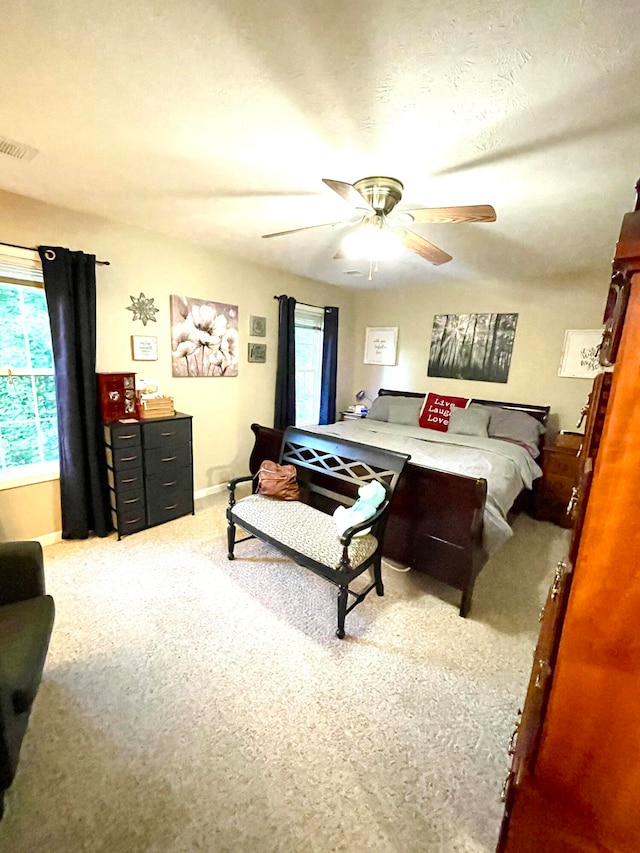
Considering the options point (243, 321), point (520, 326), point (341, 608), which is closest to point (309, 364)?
point (243, 321)

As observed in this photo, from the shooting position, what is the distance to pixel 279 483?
2.55 m

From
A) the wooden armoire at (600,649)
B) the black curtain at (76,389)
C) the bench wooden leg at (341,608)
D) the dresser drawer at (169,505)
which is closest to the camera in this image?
the wooden armoire at (600,649)

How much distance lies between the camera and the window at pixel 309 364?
4320 mm

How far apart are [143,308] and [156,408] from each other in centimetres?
83

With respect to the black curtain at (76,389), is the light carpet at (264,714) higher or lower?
lower

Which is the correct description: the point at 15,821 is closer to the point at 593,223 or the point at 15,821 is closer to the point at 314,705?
the point at 314,705

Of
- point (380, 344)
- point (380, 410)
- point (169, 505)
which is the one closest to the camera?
point (169, 505)

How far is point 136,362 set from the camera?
2.89 meters

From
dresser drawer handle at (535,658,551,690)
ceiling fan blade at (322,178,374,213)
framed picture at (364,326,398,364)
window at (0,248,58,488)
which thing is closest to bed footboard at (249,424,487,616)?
dresser drawer handle at (535,658,551,690)

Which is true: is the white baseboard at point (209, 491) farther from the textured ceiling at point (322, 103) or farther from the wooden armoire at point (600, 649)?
the wooden armoire at point (600, 649)

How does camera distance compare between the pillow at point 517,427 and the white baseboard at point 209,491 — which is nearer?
the pillow at point 517,427

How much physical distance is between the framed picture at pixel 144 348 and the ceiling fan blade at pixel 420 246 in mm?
2114

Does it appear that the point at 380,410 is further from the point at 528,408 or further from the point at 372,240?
the point at 372,240

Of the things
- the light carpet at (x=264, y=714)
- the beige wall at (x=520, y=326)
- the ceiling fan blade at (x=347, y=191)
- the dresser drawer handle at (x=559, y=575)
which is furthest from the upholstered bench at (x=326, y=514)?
the beige wall at (x=520, y=326)
